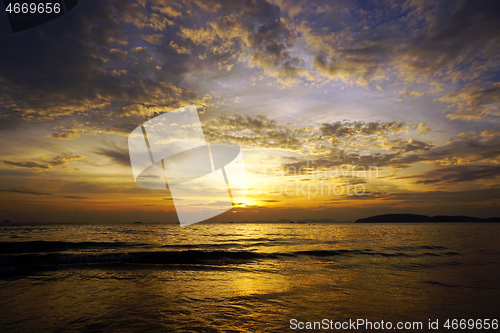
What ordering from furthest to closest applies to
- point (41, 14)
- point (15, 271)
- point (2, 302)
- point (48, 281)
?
point (15, 271)
point (48, 281)
point (41, 14)
point (2, 302)

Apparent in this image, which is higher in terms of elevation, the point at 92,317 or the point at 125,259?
the point at 92,317

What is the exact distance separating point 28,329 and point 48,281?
6417 millimetres

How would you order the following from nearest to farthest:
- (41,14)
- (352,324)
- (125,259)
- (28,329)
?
(28,329)
(352,324)
(41,14)
(125,259)

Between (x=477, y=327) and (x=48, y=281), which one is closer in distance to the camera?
(x=477, y=327)

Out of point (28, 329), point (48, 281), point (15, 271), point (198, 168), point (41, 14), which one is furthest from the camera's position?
point (198, 168)

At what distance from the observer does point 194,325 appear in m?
6.21

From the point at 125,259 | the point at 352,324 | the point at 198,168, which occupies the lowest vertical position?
the point at 125,259

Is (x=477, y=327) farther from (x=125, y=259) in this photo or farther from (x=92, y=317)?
(x=125, y=259)

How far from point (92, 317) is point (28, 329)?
141cm

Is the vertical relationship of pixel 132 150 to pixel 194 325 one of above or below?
above

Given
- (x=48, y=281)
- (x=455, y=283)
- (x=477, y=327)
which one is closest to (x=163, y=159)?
(x=48, y=281)

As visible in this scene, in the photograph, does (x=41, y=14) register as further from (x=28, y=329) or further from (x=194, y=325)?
(x=194, y=325)

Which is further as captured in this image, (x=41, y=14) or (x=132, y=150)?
(x=132, y=150)

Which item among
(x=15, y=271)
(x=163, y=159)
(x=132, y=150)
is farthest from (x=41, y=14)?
(x=15, y=271)
